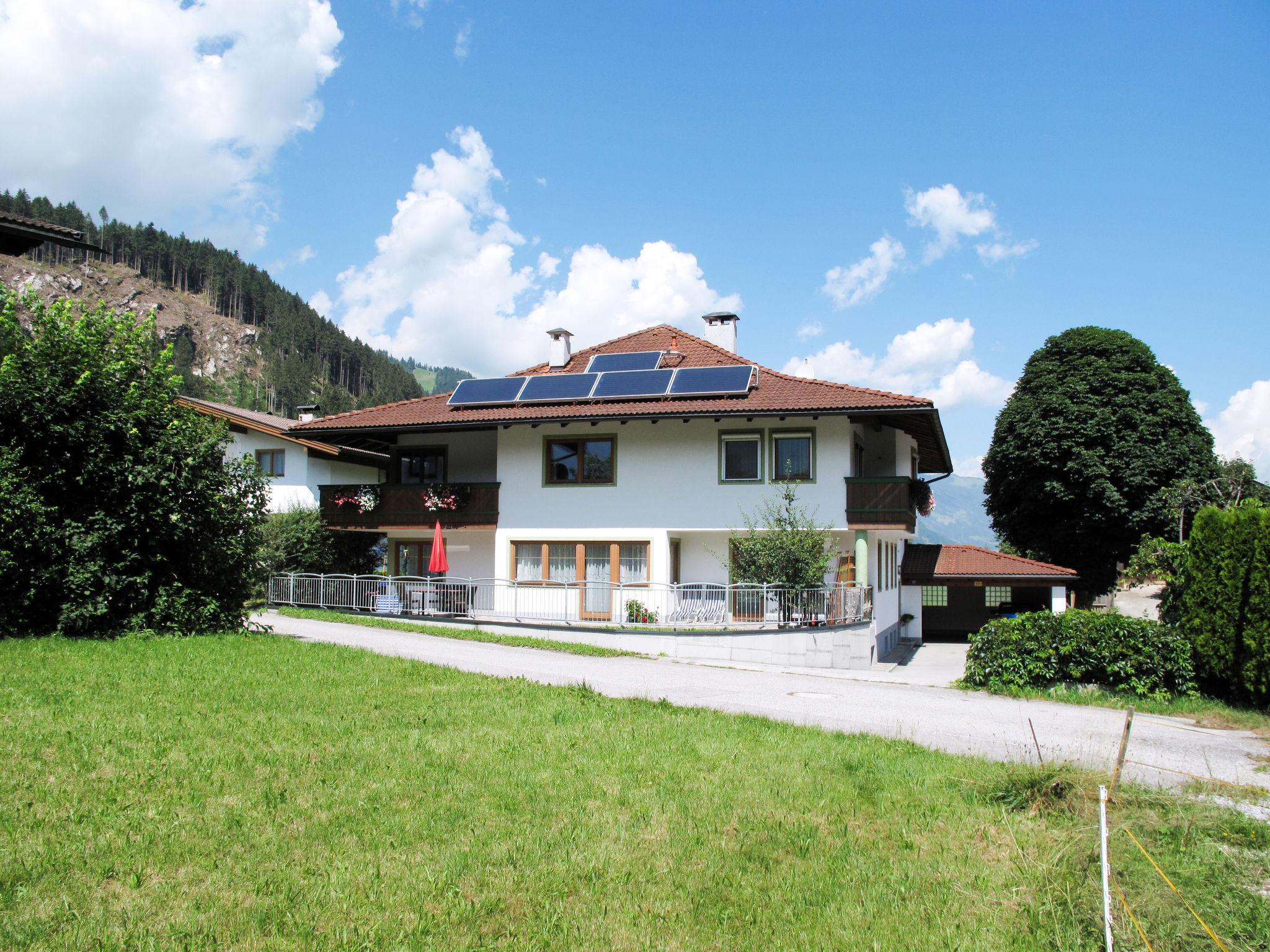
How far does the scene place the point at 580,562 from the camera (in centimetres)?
2581

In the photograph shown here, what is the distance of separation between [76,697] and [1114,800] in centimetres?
1010

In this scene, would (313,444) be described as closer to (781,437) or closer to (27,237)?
(781,437)

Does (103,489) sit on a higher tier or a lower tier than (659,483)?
lower

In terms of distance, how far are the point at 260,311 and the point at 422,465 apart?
160319 mm

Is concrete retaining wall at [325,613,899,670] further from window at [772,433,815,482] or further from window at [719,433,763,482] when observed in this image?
window at [719,433,763,482]

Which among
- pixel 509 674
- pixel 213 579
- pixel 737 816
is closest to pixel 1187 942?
pixel 737 816

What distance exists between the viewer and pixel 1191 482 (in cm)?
3388

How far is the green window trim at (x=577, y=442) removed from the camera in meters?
25.9

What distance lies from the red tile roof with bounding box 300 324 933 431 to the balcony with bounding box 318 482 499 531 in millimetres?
2014

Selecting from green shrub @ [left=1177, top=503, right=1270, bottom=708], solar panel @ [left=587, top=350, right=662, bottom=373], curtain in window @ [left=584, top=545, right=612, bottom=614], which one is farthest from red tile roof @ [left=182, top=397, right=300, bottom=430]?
green shrub @ [left=1177, top=503, right=1270, bottom=708]

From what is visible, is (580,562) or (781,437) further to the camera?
(580,562)

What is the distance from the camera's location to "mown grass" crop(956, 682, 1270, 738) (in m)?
12.8

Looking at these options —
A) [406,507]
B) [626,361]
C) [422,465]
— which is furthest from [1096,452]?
[406,507]

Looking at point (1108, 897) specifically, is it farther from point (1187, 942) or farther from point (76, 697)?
point (76, 697)
